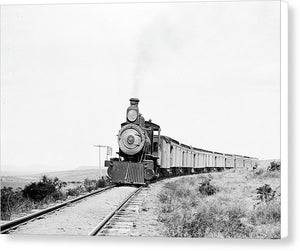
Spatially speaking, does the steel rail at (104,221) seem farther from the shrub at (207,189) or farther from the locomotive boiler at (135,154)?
the locomotive boiler at (135,154)

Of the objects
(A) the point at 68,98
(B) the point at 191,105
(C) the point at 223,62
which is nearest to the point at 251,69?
(C) the point at 223,62

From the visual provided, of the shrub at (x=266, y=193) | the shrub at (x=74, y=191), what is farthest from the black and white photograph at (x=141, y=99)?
the shrub at (x=74, y=191)

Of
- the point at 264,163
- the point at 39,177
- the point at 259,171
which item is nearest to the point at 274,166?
the point at 264,163

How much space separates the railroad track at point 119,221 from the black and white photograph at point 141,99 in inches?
1.5

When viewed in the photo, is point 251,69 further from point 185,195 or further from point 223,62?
point 185,195

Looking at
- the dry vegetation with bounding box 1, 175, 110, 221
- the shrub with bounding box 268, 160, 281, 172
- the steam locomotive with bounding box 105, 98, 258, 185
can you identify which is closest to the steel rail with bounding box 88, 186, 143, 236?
the dry vegetation with bounding box 1, 175, 110, 221

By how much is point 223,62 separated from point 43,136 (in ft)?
11.6

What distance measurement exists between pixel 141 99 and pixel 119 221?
2.37 m

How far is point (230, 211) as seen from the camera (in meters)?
7.95

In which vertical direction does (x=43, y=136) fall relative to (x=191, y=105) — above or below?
below

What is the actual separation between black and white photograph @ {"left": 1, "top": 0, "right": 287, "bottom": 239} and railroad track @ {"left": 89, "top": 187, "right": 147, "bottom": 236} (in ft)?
0.12

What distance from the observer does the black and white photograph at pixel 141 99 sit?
314 inches

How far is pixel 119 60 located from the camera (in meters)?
8.84

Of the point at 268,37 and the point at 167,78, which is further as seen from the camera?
the point at 167,78
